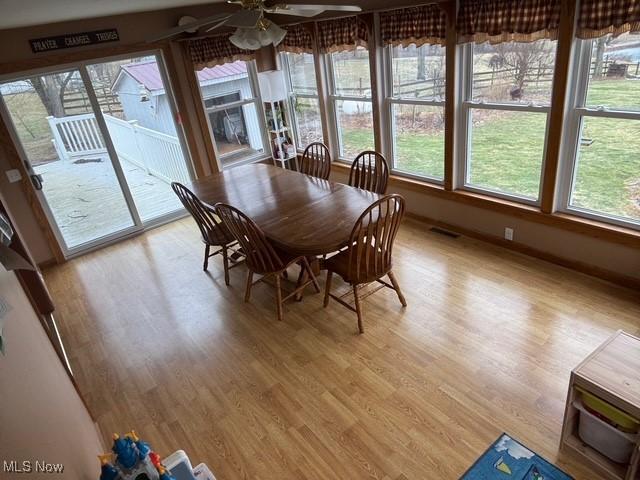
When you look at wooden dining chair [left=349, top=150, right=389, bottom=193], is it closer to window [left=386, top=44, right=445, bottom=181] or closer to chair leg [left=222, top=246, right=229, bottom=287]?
window [left=386, top=44, right=445, bottom=181]

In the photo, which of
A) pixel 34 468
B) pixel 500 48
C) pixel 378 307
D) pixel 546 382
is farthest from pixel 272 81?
pixel 34 468

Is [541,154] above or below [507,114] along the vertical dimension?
below

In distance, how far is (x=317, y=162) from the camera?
406cm

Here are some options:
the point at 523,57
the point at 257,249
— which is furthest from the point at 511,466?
the point at 523,57

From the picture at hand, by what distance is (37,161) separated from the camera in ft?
13.9

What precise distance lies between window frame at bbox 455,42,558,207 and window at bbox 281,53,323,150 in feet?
6.71

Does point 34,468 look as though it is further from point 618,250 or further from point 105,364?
point 618,250

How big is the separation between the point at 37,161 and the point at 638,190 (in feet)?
17.3

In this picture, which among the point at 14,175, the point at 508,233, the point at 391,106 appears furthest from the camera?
the point at 391,106

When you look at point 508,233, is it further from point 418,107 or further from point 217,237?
point 217,237

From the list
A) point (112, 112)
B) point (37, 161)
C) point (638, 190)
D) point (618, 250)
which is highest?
point (112, 112)

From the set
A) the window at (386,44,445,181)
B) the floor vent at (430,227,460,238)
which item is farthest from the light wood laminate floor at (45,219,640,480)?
the window at (386,44,445,181)

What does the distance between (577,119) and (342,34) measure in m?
2.41

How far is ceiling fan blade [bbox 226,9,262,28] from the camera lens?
6.42 feet
